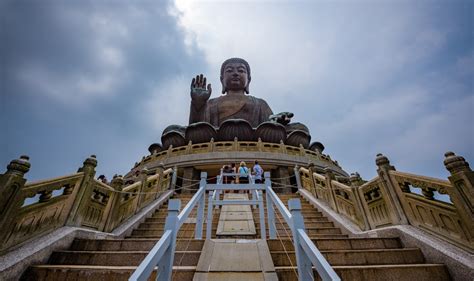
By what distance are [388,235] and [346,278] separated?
1.97 metres

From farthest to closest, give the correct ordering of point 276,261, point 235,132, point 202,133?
1. point 235,132
2. point 202,133
3. point 276,261

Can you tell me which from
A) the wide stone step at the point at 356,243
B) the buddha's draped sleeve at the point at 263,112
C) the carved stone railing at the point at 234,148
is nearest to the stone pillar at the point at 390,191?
the wide stone step at the point at 356,243

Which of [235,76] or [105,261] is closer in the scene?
[105,261]

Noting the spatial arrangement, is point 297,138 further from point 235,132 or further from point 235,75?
point 235,75

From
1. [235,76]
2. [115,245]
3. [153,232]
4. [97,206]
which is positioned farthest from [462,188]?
[235,76]

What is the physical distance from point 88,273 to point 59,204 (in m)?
1.88

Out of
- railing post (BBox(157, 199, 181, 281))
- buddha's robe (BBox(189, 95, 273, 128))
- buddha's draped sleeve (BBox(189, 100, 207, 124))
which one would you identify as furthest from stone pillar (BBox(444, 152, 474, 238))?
buddha's draped sleeve (BBox(189, 100, 207, 124))

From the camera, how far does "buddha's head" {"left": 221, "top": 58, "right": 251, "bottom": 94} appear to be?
22.0 m

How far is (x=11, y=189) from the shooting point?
308 centimetres

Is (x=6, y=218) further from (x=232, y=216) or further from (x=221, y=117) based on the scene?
(x=221, y=117)

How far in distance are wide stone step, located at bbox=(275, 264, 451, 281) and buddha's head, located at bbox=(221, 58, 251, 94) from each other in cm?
2058

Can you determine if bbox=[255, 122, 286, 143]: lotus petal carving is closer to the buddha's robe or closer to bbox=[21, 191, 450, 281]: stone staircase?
the buddha's robe

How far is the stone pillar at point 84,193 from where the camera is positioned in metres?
4.05

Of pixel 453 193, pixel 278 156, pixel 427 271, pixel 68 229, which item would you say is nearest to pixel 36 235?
pixel 68 229
